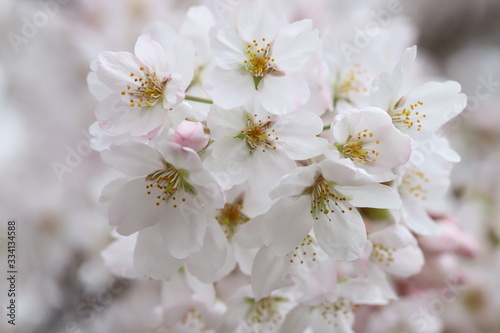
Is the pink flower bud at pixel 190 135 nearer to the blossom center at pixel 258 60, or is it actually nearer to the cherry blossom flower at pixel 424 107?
the blossom center at pixel 258 60

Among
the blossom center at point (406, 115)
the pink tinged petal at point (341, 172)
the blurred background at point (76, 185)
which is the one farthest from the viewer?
the blurred background at point (76, 185)

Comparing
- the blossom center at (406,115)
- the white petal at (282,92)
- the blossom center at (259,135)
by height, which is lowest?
the blossom center at (406,115)

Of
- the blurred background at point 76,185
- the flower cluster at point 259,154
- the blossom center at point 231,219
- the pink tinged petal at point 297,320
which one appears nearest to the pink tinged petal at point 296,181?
the flower cluster at point 259,154

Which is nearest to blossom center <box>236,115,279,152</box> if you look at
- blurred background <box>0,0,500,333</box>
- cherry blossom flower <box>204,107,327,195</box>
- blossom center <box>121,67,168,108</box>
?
cherry blossom flower <box>204,107,327,195</box>

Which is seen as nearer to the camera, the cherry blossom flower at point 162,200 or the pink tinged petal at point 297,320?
the cherry blossom flower at point 162,200

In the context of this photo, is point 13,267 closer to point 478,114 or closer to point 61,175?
point 61,175

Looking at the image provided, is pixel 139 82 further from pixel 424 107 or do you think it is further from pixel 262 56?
pixel 424 107

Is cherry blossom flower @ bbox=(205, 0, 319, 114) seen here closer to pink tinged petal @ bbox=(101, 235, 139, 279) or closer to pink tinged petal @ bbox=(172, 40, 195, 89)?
pink tinged petal @ bbox=(172, 40, 195, 89)
